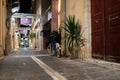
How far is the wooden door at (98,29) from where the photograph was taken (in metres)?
12.1

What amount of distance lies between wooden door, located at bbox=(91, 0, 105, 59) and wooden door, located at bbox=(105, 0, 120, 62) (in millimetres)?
529

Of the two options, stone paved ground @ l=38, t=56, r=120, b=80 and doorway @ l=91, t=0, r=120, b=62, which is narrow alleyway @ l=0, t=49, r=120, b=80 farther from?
doorway @ l=91, t=0, r=120, b=62

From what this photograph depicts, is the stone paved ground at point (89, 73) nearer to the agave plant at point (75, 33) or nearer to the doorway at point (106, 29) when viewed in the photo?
the doorway at point (106, 29)

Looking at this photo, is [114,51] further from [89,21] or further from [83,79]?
[83,79]

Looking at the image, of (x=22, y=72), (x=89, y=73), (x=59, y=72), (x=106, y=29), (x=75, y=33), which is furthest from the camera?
(x=75, y=33)

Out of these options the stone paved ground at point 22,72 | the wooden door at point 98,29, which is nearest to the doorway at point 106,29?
the wooden door at point 98,29

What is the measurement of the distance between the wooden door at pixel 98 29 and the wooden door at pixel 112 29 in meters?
0.53

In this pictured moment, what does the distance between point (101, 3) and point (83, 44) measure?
250 centimetres

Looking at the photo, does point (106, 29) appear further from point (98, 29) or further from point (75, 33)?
point (75, 33)

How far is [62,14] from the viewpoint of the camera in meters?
19.5

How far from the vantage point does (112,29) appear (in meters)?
10.9

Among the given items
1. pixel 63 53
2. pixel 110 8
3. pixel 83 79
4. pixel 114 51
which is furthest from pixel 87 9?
pixel 83 79

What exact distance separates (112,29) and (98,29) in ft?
5.22

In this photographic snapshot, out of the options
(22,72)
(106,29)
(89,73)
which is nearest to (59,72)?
(89,73)
